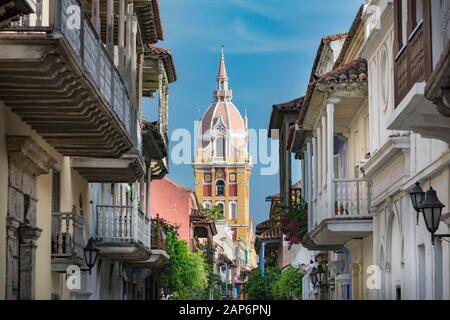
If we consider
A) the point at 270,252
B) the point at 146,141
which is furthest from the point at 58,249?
the point at 270,252

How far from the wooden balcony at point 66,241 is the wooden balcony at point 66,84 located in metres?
1.20

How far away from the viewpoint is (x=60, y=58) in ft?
49.7

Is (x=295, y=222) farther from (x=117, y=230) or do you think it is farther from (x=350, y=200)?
(x=350, y=200)

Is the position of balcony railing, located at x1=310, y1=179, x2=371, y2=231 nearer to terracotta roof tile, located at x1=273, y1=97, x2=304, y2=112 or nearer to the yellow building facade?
terracotta roof tile, located at x1=273, y1=97, x2=304, y2=112

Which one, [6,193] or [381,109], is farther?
[381,109]

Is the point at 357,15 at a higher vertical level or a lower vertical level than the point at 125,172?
higher

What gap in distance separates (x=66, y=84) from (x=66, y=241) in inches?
253

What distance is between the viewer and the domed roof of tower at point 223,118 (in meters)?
191

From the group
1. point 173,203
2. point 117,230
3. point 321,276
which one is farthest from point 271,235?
point 117,230

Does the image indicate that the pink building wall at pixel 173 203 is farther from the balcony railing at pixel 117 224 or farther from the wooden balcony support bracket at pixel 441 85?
the wooden balcony support bracket at pixel 441 85

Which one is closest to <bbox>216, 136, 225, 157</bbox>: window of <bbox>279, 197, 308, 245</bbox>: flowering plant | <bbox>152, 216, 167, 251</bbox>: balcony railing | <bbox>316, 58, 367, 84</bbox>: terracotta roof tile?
<bbox>152, 216, 167, 251</bbox>: balcony railing

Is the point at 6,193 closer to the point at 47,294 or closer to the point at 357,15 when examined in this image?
the point at 47,294

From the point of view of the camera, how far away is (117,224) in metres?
29.2

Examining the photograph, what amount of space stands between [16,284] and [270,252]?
65.7m
